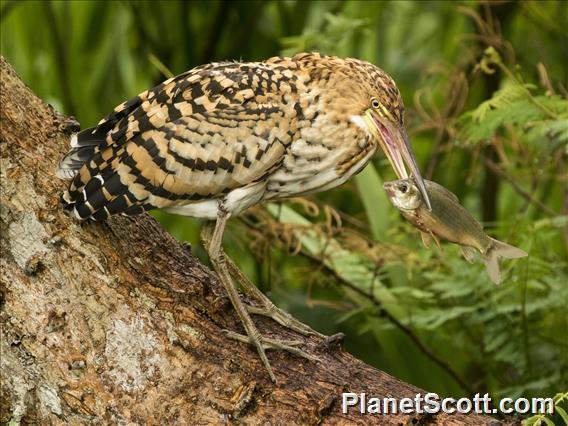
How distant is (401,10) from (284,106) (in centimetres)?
426

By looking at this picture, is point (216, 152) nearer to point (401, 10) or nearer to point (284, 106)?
point (284, 106)

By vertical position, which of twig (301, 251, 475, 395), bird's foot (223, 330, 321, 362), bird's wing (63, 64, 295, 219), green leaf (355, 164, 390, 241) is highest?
bird's wing (63, 64, 295, 219)

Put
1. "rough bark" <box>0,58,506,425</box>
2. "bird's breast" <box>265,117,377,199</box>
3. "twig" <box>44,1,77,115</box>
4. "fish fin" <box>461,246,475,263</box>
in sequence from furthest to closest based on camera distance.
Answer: "twig" <box>44,1,77,115</box>
"fish fin" <box>461,246,475,263</box>
"bird's breast" <box>265,117,377,199</box>
"rough bark" <box>0,58,506,425</box>

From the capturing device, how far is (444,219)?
3885 millimetres

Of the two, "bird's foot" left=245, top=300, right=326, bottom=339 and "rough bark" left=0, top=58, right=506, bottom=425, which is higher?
"rough bark" left=0, top=58, right=506, bottom=425

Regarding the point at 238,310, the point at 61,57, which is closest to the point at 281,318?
the point at 238,310

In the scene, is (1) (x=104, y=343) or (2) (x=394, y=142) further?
(2) (x=394, y=142)

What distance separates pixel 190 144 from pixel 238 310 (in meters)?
0.59

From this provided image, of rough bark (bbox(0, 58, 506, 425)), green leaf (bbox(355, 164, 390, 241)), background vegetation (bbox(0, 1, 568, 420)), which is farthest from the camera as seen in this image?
green leaf (bbox(355, 164, 390, 241))

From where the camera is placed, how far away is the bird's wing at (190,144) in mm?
3650

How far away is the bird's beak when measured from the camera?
3.83m

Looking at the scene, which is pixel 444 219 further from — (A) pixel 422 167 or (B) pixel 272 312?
(A) pixel 422 167

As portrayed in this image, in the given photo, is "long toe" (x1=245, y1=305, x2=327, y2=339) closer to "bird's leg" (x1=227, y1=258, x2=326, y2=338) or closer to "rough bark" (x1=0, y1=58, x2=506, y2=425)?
"bird's leg" (x1=227, y1=258, x2=326, y2=338)

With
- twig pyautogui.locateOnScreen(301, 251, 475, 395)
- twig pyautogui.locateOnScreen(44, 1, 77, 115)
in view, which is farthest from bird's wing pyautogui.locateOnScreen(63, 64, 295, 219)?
twig pyautogui.locateOnScreen(44, 1, 77, 115)
